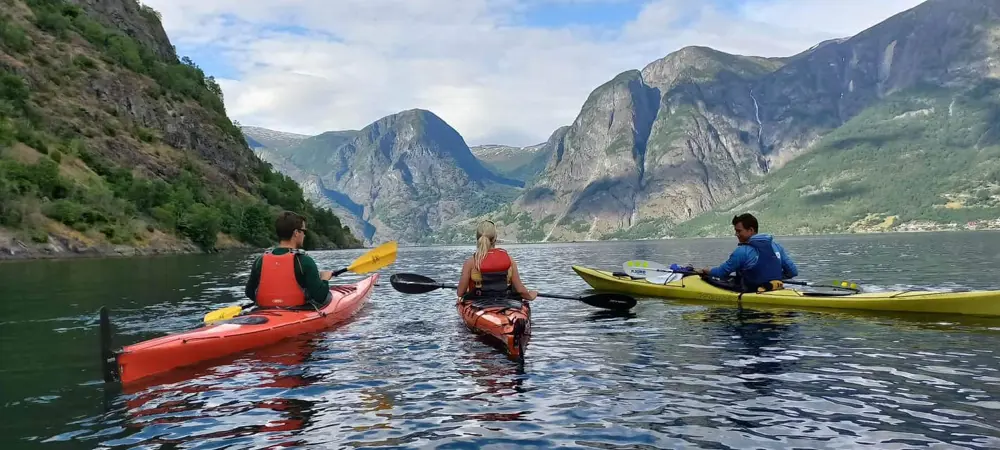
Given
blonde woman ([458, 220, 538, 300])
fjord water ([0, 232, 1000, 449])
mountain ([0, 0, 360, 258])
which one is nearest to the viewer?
fjord water ([0, 232, 1000, 449])

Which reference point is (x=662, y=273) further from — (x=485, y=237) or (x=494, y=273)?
(x=485, y=237)

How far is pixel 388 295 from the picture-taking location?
75.3 ft

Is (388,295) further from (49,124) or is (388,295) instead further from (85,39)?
(85,39)

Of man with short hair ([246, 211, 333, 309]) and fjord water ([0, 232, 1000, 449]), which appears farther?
man with short hair ([246, 211, 333, 309])

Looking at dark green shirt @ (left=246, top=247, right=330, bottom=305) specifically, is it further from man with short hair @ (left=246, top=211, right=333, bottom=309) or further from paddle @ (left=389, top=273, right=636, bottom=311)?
paddle @ (left=389, top=273, right=636, bottom=311)

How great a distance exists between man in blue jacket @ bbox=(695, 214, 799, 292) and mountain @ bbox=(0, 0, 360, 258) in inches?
1748

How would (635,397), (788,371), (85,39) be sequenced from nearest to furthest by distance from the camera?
(635,397) < (788,371) < (85,39)

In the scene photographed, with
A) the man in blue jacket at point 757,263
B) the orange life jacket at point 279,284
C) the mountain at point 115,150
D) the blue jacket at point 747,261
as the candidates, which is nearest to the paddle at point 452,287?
the blue jacket at point 747,261

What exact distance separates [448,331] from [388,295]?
374 inches

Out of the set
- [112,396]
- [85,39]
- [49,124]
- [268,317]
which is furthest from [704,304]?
[85,39]

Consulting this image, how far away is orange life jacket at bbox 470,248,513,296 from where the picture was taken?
13070 mm

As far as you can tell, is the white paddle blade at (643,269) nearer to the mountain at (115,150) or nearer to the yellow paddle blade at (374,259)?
the yellow paddle blade at (374,259)

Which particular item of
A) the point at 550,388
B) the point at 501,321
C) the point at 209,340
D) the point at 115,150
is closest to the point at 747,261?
the point at 501,321

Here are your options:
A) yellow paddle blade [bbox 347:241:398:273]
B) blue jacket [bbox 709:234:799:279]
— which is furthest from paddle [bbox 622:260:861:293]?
yellow paddle blade [bbox 347:241:398:273]
